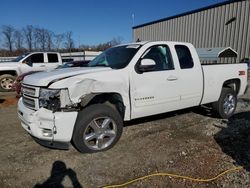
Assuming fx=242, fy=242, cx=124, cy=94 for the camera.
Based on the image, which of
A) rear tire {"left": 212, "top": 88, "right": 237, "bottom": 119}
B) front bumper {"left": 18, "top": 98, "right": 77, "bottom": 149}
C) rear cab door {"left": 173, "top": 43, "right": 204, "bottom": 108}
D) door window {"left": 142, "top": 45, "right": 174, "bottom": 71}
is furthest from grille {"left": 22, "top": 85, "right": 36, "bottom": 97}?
rear tire {"left": 212, "top": 88, "right": 237, "bottom": 119}

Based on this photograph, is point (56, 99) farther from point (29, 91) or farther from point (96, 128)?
point (96, 128)

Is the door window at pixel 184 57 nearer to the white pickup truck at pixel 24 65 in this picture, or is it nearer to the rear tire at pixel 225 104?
the rear tire at pixel 225 104

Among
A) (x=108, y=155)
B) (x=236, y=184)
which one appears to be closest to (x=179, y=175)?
(x=236, y=184)

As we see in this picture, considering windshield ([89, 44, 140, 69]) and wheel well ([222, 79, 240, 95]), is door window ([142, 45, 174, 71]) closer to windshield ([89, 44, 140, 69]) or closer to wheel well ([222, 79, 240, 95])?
windshield ([89, 44, 140, 69])

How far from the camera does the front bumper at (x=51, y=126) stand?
365 centimetres

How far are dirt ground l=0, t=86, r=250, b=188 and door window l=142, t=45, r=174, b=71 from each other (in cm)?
142

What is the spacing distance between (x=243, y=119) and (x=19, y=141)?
5.34 metres

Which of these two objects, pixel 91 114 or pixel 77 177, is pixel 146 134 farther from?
pixel 77 177

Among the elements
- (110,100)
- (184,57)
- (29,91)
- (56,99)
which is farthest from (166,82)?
(29,91)

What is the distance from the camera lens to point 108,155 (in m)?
4.10

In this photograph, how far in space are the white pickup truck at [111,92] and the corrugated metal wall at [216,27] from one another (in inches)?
473

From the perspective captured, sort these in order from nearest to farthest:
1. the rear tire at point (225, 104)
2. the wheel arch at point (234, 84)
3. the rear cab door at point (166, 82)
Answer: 1. the rear cab door at point (166, 82)
2. the rear tire at point (225, 104)
3. the wheel arch at point (234, 84)

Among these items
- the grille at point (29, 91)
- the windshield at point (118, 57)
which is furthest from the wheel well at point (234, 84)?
the grille at point (29, 91)

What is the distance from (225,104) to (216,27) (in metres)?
13.4
